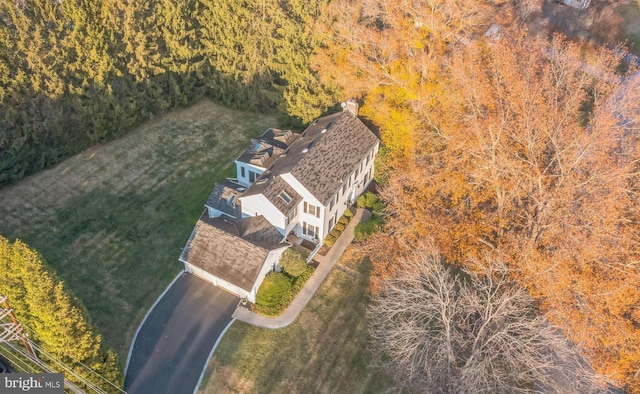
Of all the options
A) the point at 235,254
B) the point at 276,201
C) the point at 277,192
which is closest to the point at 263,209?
the point at 276,201

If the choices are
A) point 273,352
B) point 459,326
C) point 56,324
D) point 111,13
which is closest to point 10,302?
point 56,324

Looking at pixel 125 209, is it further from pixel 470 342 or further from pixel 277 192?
pixel 470 342

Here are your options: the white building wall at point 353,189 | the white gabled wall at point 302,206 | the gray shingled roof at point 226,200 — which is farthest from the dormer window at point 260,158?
→ the white building wall at point 353,189

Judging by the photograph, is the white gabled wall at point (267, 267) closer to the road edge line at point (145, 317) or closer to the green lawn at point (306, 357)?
the green lawn at point (306, 357)

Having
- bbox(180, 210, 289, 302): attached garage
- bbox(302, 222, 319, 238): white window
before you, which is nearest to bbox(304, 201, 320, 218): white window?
bbox(302, 222, 319, 238): white window

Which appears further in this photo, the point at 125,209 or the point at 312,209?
the point at 125,209

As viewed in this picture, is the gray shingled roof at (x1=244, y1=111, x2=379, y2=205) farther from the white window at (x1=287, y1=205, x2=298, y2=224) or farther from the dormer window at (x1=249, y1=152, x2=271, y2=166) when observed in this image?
the white window at (x1=287, y1=205, x2=298, y2=224)

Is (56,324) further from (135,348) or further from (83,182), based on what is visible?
(83,182)
